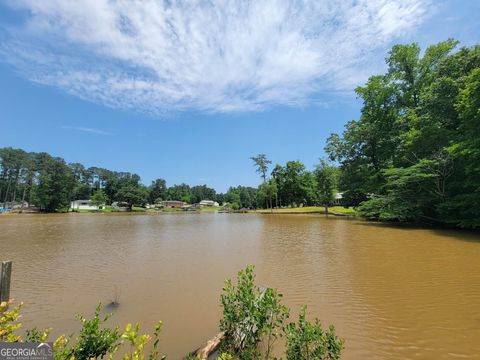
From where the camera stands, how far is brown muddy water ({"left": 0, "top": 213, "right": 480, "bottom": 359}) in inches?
188

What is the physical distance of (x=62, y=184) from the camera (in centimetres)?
6122

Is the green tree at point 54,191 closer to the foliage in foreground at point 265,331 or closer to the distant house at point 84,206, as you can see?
the distant house at point 84,206

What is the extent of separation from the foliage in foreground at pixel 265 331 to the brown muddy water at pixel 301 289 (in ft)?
3.62

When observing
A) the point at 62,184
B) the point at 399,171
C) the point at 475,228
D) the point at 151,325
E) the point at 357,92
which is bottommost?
the point at 151,325

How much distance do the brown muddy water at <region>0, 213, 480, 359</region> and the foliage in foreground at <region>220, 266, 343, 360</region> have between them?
110 centimetres

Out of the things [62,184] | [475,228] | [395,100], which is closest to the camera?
[475,228]

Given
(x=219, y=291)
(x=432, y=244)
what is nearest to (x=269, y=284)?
(x=219, y=291)

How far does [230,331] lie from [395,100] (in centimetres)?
3221

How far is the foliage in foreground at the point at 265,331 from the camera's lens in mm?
2975

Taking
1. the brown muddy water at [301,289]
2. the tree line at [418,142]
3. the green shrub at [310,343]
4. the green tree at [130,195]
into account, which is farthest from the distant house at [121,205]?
the green shrub at [310,343]

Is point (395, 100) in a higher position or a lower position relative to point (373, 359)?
higher

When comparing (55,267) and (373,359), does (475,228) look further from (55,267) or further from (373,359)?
(55,267)

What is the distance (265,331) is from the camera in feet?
11.2

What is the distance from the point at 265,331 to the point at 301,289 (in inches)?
175
